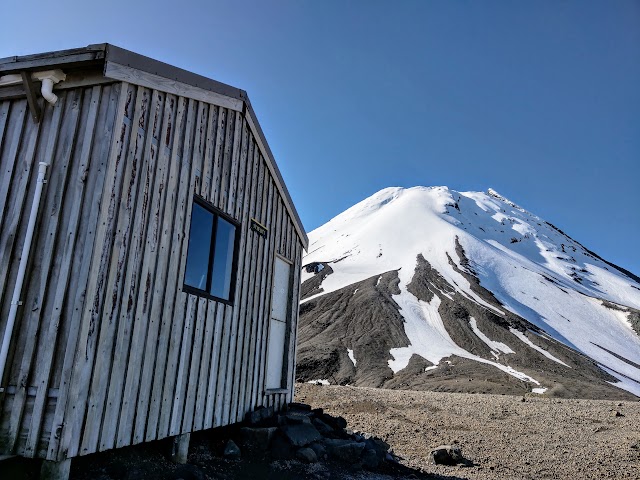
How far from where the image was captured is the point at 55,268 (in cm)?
509

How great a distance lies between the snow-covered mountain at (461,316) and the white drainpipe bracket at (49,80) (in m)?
31.6

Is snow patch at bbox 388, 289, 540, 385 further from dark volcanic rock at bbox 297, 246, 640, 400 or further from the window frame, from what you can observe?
the window frame

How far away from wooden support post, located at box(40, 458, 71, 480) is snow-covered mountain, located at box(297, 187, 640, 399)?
3094 cm

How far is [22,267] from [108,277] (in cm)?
87

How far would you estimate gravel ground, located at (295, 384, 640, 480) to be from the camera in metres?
9.91

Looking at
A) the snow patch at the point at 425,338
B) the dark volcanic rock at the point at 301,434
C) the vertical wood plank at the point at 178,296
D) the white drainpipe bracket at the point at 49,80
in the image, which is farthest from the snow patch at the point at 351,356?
the white drainpipe bracket at the point at 49,80

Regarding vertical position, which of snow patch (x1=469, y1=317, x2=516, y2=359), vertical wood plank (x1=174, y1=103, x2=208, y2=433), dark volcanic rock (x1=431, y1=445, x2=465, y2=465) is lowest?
dark volcanic rock (x1=431, y1=445, x2=465, y2=465)

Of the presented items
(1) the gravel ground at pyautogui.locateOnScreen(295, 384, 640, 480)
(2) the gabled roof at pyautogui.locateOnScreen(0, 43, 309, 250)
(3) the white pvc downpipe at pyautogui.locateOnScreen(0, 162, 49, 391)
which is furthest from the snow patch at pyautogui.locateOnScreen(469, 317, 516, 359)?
(3) the white pvc downpipe at pyautogui.locateOnScreen(0, 162, 49, 391)

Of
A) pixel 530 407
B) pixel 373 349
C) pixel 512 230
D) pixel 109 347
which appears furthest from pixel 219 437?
pixel 512 230

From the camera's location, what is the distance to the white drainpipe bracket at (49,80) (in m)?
5.53

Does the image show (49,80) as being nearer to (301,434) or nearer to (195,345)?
(195,345)

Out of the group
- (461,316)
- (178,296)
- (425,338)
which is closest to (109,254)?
(178,296)

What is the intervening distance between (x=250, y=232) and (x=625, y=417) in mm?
14922

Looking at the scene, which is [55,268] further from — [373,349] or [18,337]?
[373,349]
